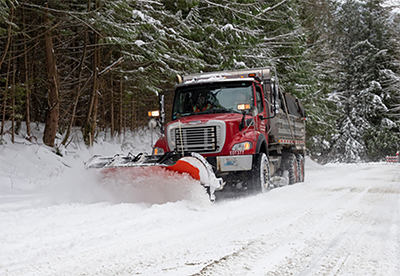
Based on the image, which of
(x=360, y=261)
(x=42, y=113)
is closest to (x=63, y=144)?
(x=42, y=113)

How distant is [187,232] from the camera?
4402mm

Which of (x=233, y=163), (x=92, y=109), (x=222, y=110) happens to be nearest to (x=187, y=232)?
(x=233, y=163)

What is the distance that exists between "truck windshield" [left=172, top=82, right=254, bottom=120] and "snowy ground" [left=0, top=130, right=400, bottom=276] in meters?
2.16

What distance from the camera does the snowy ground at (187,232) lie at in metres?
3.17

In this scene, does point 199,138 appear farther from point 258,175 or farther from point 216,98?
point 258,175

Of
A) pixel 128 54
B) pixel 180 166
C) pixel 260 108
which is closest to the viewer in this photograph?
pixel 180 166

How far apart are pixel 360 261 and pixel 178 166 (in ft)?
11.3

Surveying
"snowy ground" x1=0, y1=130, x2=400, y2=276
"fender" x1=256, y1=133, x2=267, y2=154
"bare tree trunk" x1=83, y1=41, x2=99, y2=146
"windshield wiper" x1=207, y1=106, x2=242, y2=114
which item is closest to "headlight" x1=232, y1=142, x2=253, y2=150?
"fender" x1=256, y1=133, x2=267, y2=154

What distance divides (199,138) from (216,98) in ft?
3.89

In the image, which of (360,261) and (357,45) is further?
(357,45)

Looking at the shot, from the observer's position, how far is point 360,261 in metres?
3.26

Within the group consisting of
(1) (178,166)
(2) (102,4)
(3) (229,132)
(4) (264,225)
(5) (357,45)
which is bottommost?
(4) (264,225)

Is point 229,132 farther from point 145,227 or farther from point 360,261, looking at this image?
point 360,261

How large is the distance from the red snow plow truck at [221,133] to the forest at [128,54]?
91.8 inches
